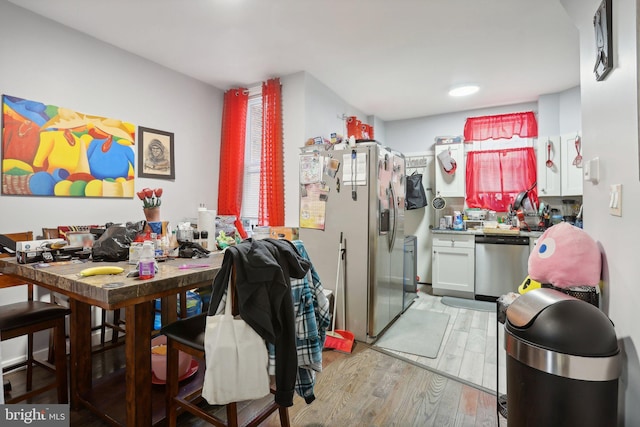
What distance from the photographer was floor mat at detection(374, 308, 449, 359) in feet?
8.89

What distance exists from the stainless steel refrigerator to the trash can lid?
5.43 feet

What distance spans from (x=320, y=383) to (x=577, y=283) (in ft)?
5.27

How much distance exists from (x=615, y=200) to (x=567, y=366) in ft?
2.18

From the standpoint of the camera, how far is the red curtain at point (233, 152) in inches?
148

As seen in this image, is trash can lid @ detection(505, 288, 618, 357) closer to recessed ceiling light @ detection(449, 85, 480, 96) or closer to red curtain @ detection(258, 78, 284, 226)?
red curtain @ detection(258, 78, 284, 226)

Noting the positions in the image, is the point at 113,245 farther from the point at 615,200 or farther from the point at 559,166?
the point at 559,166

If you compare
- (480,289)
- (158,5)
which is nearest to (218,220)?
(158,5)

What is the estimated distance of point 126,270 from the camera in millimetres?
1466

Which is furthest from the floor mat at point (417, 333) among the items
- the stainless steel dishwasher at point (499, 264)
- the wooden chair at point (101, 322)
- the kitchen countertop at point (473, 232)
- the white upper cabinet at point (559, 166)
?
the wooden chair at point (101, 322)

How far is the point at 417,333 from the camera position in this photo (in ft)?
9.98

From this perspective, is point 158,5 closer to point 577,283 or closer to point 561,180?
point 577,283

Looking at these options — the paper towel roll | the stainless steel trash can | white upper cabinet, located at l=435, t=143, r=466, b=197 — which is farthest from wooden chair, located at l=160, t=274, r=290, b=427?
white upper cabinet, located at l=435, t=143, r=466, b=197

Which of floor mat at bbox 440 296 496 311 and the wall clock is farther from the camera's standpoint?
floor mat at bbox 440 296 496 311

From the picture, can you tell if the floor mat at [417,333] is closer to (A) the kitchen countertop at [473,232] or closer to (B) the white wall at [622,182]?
(A) the kitchen countertop at [473,232]
